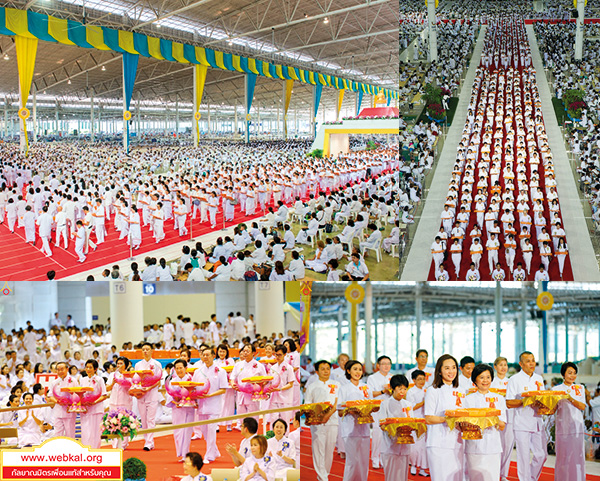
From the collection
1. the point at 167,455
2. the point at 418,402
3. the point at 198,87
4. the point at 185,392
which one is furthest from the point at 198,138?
the point at 418,402

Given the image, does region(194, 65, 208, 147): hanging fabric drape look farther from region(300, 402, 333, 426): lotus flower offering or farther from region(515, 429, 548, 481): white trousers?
region(515, 429, 548, 481): white trousers

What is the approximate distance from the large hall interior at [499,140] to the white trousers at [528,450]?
4.99 metres

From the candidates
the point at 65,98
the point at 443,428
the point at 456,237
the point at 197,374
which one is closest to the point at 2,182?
the point at 65,98

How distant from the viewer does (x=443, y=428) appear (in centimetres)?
442

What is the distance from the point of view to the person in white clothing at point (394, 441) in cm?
464

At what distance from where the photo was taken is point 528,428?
4773 millimetres

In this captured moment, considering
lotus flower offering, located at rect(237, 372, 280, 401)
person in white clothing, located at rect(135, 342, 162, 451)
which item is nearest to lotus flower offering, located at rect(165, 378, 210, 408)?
lotus flower offering, located at rect(237, 372, 280, 401)

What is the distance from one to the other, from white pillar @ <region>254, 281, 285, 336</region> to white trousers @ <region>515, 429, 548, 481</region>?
10.5 feet

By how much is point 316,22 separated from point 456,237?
5179 millimetres

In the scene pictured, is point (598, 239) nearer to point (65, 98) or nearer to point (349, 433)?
point (349, 433)

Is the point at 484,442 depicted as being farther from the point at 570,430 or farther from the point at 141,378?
the point at 141,378

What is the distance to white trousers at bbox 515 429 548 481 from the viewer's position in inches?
188

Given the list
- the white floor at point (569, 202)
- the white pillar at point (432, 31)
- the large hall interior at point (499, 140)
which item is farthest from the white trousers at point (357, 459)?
the white pillar at point (432, 31)

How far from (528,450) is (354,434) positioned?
1.40 m
